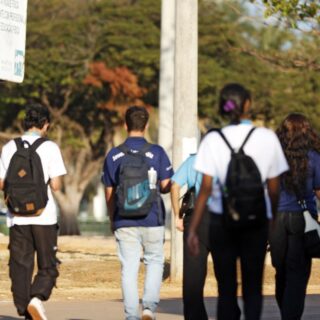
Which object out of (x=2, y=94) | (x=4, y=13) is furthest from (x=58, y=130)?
(x=4, y=13)

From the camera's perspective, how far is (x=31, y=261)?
10844 millimetres

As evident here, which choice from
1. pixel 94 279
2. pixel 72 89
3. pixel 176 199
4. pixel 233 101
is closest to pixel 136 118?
pixel 176 199

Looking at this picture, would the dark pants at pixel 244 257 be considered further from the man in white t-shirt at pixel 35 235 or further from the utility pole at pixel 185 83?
the utility pole at pixel 185 83

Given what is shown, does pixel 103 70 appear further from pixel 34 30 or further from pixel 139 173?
pixel 139 173

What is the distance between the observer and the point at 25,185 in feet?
34.3

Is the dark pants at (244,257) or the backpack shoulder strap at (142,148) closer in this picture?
the dark pants at (244,257)

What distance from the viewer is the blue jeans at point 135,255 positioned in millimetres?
10359

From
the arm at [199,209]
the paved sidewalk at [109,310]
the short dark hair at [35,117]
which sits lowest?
the paved sidewalk at [109,310]

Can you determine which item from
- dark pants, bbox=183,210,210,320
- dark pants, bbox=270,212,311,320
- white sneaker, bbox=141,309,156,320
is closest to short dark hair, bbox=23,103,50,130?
dark pants, bbox=183,210,210,320

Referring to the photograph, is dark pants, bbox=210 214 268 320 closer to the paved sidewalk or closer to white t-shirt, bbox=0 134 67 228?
white t-shirt, bbox=0 134 67 228

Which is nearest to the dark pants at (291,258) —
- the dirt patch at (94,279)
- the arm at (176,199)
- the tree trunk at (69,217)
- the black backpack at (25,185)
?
the arm at (176,199)

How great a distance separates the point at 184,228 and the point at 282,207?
762 mm

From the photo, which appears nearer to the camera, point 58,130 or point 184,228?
point 184,228

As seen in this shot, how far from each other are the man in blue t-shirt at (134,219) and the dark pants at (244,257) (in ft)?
6.58
